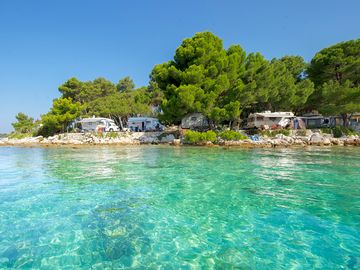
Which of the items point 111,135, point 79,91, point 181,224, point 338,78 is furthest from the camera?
point 79,91

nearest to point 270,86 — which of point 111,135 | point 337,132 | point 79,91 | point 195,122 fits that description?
point 337,132

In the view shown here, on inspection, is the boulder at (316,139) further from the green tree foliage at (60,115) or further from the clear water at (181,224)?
the green tree foliage at (60,115)

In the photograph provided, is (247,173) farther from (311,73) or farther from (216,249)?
(311,73)

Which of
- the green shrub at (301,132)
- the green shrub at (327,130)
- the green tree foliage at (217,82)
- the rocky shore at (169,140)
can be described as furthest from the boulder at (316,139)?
the green tree foliage at (217,82)

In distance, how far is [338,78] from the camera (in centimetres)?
3200

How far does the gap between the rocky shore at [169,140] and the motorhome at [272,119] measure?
3.36 metres

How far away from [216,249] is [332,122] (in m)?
36.8

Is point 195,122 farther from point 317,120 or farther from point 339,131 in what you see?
point 317,120

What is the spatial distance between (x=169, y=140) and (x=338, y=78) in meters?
23.1

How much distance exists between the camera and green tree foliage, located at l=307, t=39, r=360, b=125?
27.0m

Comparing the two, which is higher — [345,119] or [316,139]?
[345,119]

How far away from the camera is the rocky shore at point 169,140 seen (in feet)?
81.7

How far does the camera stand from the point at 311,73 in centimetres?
3531

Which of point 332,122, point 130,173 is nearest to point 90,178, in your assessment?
point 130,173
